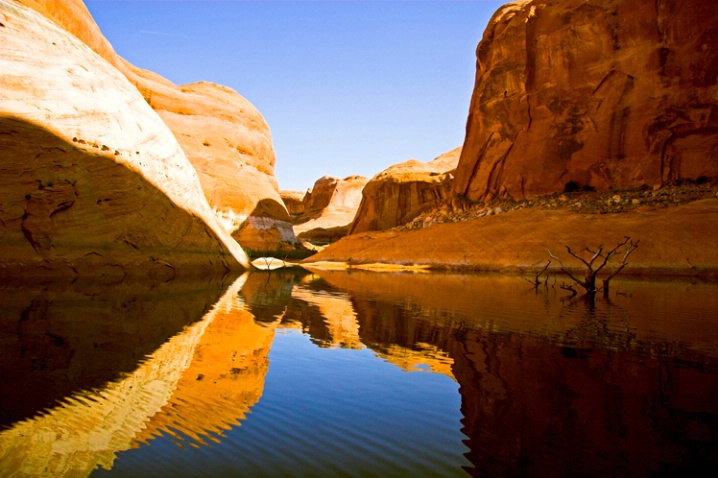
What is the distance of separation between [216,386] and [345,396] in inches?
51.9

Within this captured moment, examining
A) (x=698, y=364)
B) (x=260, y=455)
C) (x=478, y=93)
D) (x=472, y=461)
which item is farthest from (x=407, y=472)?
(x=478, y=93)

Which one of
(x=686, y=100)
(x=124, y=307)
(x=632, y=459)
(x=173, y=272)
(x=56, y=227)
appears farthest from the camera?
(x=686, y=100)

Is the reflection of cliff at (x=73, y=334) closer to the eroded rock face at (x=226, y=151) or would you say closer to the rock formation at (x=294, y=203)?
the eroded rock face at (x=226, y=151)

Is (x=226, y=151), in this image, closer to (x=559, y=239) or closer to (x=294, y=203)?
(x=559, y=239)

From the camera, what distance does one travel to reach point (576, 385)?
5.00 m

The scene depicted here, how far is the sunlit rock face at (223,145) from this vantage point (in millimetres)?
47062

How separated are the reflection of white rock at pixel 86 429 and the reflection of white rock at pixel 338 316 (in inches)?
128

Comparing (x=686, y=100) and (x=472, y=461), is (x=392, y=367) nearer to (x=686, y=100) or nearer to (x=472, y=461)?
(x=472, y=461)

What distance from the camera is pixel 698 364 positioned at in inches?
239

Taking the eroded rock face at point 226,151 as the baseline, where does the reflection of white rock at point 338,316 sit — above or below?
below

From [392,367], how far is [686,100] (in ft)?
118

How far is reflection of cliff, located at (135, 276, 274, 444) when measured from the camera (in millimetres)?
3641

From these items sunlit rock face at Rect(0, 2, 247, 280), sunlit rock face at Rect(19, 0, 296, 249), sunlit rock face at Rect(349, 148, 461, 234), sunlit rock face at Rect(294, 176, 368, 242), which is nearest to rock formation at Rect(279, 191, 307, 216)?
sunlit rock face at Rect(294, 176, 368, 242)

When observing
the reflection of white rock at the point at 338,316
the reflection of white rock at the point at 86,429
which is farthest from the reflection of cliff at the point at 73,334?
the reflection of white rock at the point at 338,316
